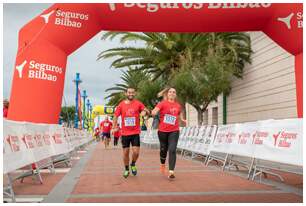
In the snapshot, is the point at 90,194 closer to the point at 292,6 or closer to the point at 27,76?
the point at 27,76

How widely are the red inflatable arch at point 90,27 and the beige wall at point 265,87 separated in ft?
22.3

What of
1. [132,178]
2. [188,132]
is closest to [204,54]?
[188,132]

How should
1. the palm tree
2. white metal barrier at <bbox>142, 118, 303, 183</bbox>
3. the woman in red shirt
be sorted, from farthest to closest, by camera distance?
the palm tree → the woman in red shirt → white metal barrier at <bbox>142, 118, 303, 183</bbox>

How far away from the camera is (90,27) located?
1298 cm

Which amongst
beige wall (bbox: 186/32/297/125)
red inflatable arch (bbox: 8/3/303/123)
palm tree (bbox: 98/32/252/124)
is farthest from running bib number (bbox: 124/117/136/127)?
palm tree (bbox: 98/32/252/124)

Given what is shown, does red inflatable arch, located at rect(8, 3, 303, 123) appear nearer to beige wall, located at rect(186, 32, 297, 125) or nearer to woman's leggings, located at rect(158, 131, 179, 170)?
woman's leggings, located at rect(158, 131, 179, 170)

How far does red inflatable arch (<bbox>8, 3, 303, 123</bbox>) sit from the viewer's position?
12.1m

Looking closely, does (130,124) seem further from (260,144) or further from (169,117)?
(260,144)

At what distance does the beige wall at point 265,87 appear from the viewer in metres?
20.0

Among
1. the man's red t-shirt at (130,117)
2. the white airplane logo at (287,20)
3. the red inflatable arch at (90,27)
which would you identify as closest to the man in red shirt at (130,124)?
the man's red t-shirt at (130,117)

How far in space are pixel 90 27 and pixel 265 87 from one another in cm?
1209

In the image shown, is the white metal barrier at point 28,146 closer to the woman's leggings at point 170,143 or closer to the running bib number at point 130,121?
the running bib number at point 130,121

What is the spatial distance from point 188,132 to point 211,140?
13.2ft

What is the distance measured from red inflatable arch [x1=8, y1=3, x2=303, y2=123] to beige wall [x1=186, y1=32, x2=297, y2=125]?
6.80 metres
